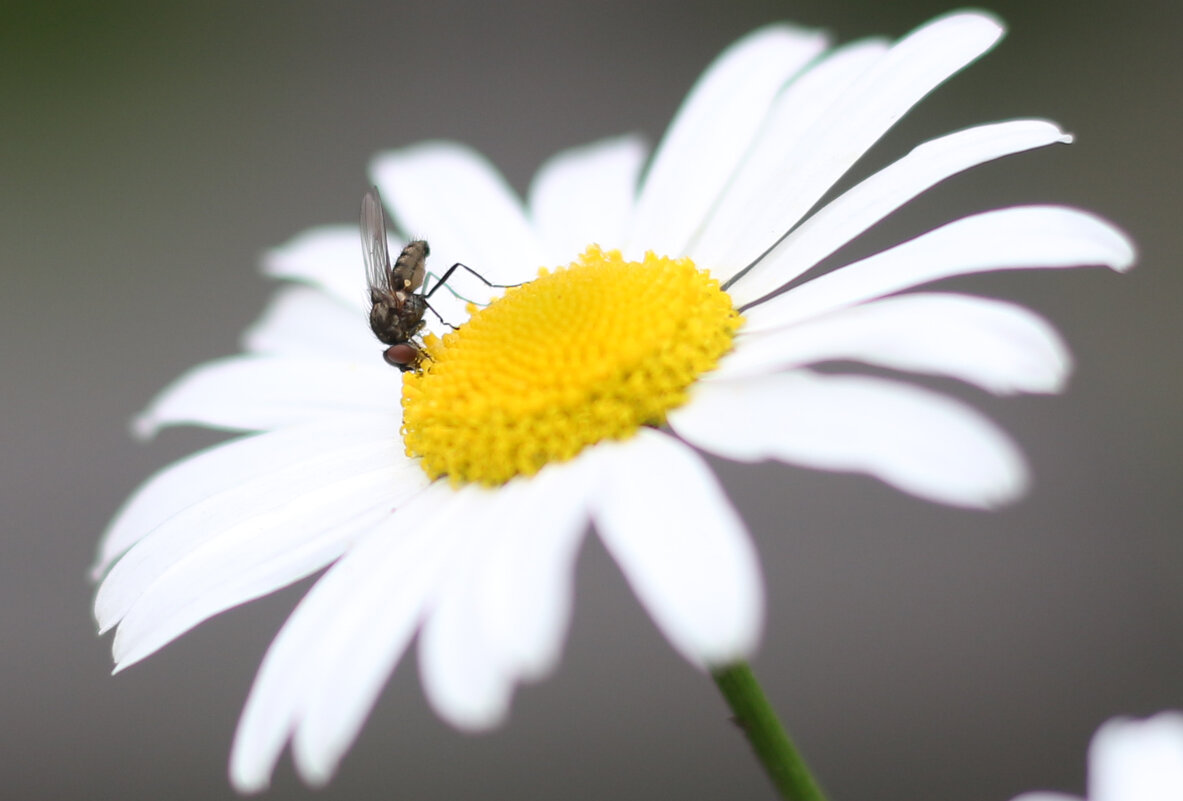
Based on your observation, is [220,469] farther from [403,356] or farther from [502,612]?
[502,612]

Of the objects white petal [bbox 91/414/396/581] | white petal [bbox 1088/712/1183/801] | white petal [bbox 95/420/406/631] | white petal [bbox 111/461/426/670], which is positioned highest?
white petal [bbox 91/414/396/581]

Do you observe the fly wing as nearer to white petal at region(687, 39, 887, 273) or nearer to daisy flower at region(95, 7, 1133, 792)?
daisy flower at region(95, 7, 1133, 792)

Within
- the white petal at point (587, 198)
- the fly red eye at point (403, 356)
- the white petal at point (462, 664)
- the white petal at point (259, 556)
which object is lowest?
the white petal at point (462, 664)

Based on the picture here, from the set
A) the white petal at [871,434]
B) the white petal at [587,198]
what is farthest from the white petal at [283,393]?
the white petal at [871,434]

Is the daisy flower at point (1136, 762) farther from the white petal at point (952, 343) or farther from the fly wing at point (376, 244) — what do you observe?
the fly wing at point (376, 244)

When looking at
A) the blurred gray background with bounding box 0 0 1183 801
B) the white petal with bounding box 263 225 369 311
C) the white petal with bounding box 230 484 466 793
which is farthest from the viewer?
the blurred gray background with bounding box 0 0 1183 801

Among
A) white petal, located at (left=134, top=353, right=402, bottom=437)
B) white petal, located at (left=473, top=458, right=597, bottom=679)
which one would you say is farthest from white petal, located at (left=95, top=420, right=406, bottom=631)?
white petal, located at (left=473, top=458, right=597, bottom=679)

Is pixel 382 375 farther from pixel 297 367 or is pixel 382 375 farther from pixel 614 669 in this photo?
pixel 614 669
